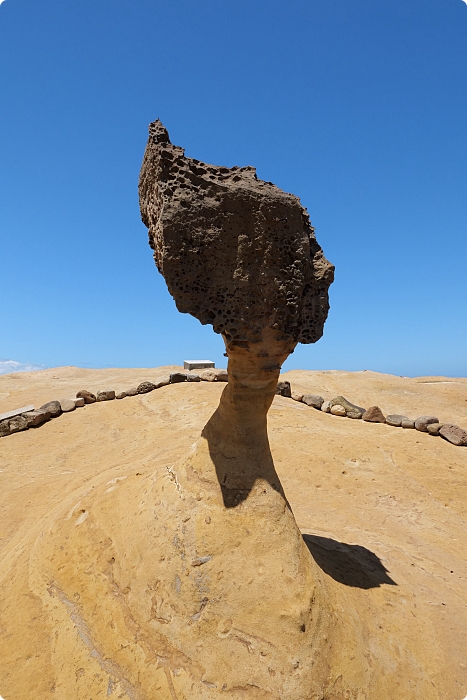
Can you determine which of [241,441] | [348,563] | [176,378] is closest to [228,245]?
[241,441]

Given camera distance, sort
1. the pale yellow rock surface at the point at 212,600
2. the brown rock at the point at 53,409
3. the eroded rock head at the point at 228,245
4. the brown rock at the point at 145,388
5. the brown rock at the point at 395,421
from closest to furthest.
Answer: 1. the pale yellow rock surface at the point at 212,600
2. the eroded rock head at the point at 228,245
3. the brown rock at the point at 395,421
4. the brown rock at the point at 53,409
5. the brown rock at the point at 145,388

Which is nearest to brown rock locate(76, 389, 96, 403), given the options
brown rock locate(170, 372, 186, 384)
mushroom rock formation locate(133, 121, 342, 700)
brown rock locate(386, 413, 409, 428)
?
brown rock locate(170, 372, 186, 384)

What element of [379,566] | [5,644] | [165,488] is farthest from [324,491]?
[5,644]

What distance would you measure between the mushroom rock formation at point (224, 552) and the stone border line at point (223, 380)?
5685mm

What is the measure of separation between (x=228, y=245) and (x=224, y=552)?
2201 mm

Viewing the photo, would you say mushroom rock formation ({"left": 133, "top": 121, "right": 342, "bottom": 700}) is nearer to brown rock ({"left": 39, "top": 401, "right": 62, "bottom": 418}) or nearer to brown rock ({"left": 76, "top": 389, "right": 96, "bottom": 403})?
brown rock ({"left": 39, "top": 401, "right": 62, "bottom": 418})

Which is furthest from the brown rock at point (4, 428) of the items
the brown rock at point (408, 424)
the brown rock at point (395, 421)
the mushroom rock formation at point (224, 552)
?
the brown rock at point (408, 424)

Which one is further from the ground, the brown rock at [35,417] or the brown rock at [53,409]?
the brown rock at [53,409]

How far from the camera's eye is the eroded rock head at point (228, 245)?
9.38 feet

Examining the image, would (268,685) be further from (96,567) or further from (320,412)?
(320,412)

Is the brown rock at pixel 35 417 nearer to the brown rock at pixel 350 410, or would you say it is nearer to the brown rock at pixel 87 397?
the brown rock at pixel 87 397

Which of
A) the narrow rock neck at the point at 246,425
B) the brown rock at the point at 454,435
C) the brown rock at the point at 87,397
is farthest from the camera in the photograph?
the brown rock at the point at 87,397

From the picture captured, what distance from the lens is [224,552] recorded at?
9.64ft

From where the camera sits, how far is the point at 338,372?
50.9ft
